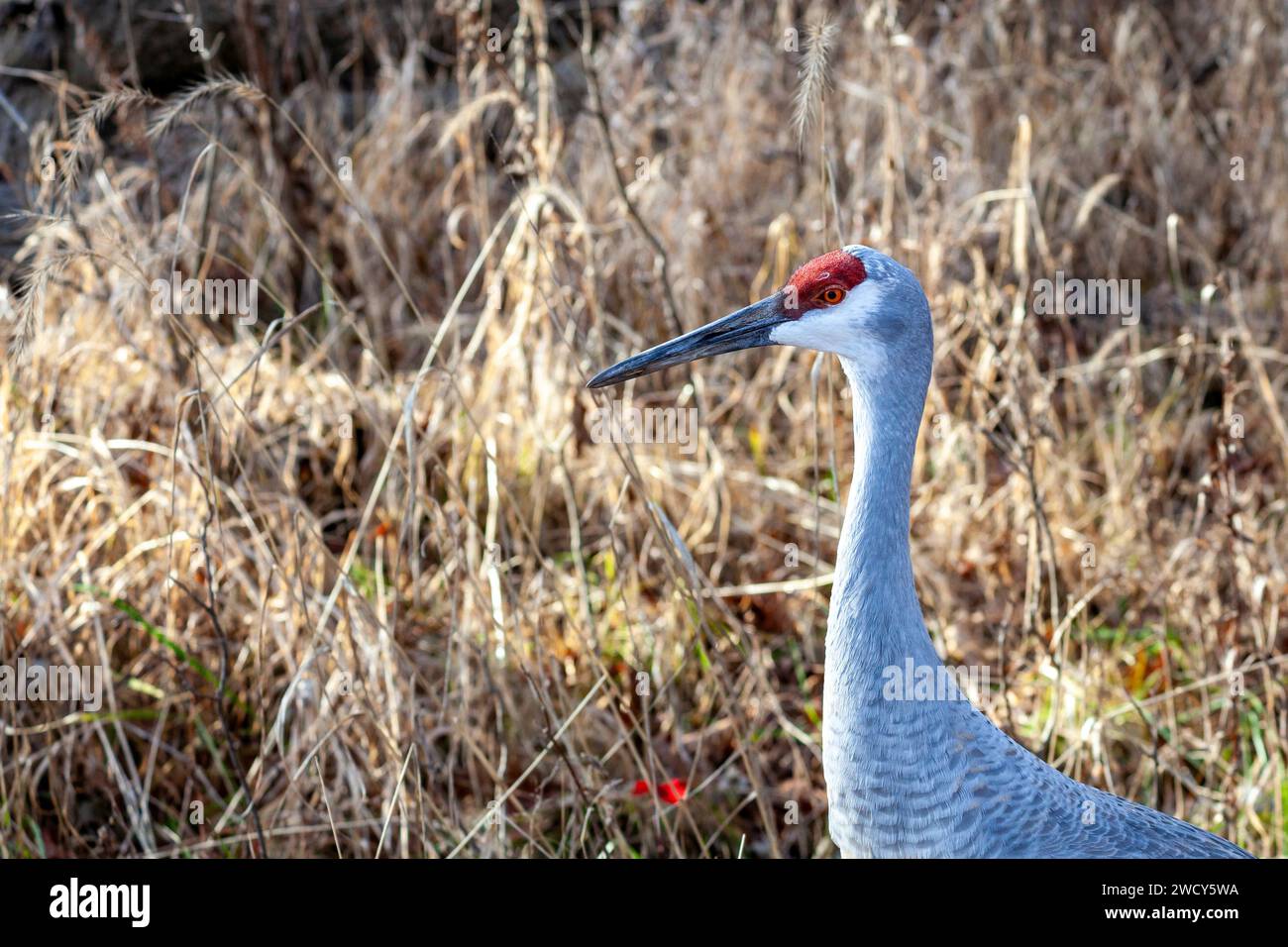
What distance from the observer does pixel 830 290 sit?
7.11 feet

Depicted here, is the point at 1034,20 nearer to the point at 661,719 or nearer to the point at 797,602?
the point at 797,602

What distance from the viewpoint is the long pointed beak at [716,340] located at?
2203 millimetres

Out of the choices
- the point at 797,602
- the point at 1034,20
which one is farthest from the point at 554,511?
the point at 1034,20

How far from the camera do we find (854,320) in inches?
84.6

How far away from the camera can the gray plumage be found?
2.12 m

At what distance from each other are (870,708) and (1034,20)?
14.1 ft
